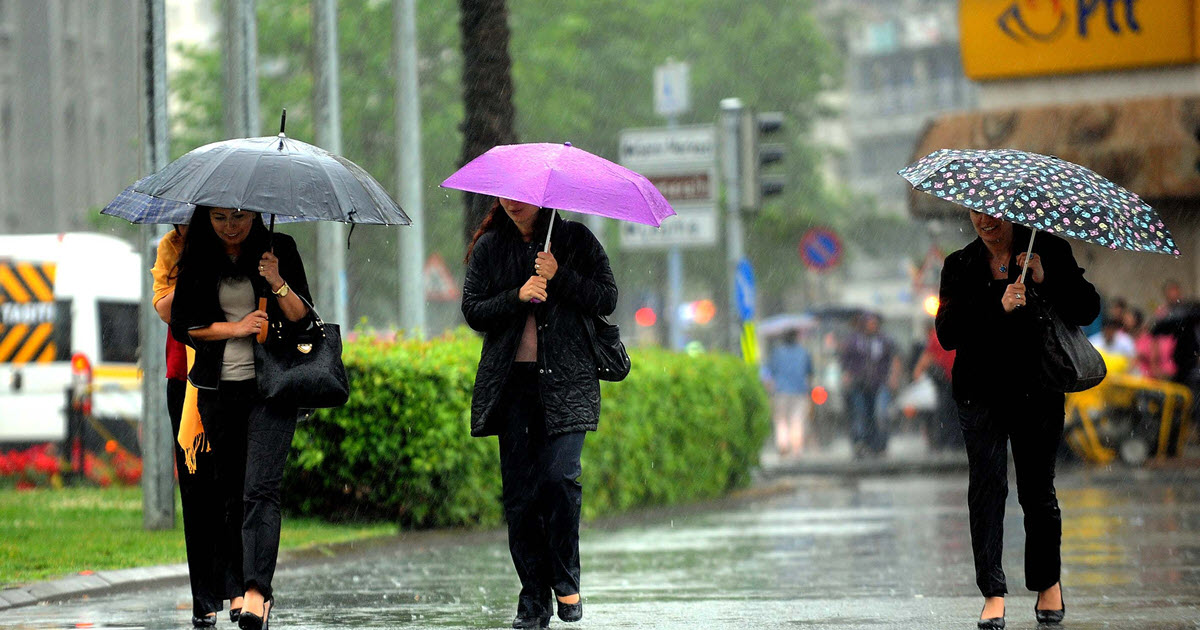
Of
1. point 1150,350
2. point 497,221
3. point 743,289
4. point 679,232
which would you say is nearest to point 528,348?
point 497,221

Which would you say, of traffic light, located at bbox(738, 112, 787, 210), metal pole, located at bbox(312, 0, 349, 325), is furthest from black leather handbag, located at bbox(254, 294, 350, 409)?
traffic light, located at bbox(738, 112, 787, 210)

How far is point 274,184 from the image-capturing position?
7098mm

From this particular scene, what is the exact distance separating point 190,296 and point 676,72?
56.2 feet

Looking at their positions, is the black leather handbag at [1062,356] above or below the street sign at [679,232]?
below

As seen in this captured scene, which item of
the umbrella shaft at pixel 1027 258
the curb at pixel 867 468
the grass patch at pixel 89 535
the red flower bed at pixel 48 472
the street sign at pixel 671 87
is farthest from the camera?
the street sign at pixel 671 87

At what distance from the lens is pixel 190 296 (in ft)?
24.1

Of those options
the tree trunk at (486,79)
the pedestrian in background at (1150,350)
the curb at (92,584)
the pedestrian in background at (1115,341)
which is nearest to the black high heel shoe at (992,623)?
the curb at (92,584)

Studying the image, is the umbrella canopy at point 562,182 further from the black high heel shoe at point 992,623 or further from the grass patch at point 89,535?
the grass patch at point 89,535

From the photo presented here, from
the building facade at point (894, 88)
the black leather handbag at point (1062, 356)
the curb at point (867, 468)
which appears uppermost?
the building facade at point (894, 88)

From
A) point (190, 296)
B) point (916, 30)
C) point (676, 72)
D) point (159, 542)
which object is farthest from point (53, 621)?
point (916, 30)

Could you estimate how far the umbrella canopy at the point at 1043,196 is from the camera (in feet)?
23.4

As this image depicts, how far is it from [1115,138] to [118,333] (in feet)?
41.8

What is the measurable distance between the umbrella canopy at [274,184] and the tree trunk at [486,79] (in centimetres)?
845

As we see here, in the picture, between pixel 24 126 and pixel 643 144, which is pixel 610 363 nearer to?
pixel 643 144
